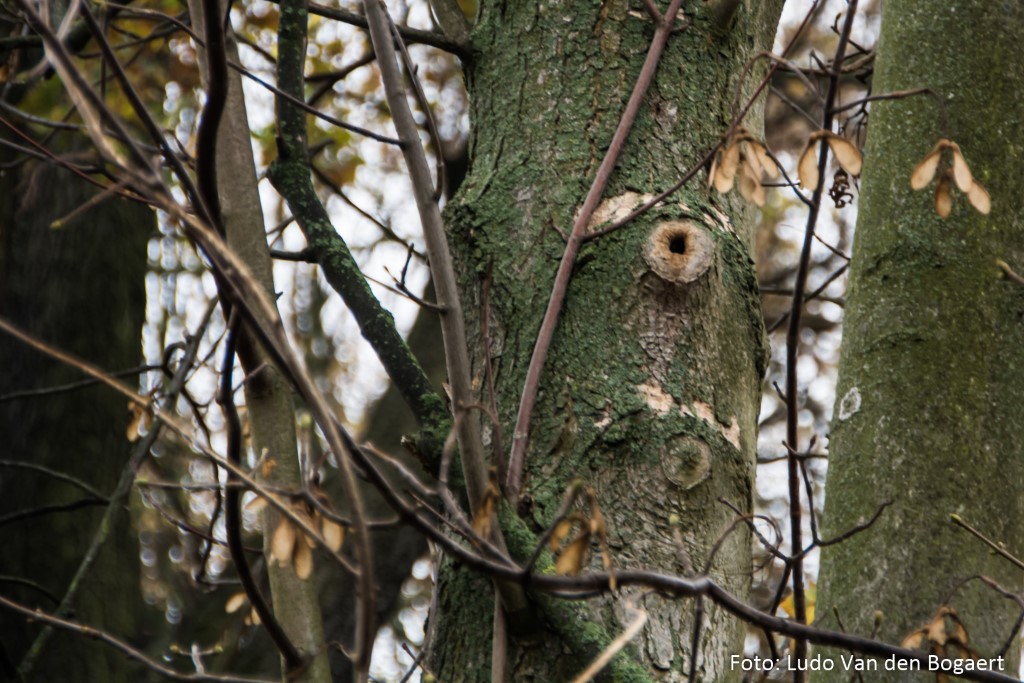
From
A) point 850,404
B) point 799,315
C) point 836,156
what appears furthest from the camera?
point 850,404

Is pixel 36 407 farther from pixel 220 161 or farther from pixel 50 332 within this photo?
pixel 220 161

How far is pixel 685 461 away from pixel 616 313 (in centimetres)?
29

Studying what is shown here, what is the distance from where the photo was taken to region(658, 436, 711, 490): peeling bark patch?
5.67 feet

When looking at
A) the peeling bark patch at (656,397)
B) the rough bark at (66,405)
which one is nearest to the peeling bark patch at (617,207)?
the peeling bark patch at (656,397)

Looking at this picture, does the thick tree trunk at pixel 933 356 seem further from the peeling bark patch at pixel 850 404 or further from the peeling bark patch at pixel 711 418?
the peeling bark patch at pixel 711 418

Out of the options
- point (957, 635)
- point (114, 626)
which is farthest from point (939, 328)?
point (114, 626)

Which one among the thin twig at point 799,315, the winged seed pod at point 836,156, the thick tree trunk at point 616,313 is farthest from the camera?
the thick tree trunk at point 616,313

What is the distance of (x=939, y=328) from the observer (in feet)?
6.31

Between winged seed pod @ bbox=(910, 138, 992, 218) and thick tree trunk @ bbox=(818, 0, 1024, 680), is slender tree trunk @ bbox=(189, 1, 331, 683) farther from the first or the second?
winged seed pod @ bbox=(910, 138, 992, 218)

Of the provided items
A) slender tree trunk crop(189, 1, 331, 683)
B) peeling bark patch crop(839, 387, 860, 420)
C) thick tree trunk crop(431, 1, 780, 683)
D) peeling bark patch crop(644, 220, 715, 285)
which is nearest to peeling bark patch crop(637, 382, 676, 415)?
thick tree trunk crop(431, 1, 780, 683)

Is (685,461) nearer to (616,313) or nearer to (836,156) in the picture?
(616,313)

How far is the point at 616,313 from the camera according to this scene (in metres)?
1.82

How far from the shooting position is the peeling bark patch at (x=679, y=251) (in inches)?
72.1

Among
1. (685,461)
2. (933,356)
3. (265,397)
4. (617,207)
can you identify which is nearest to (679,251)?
(617,207)
